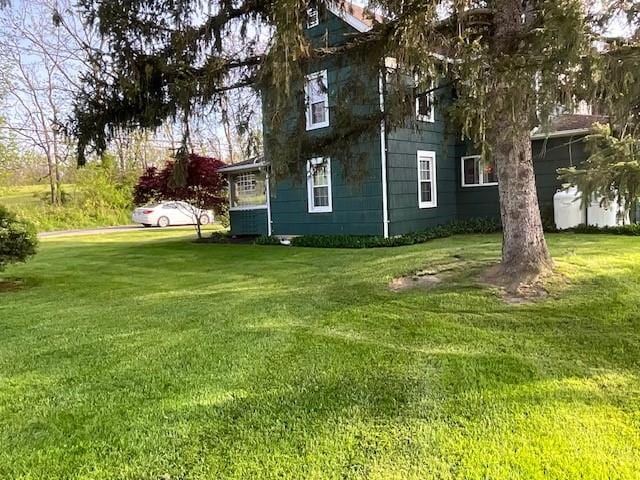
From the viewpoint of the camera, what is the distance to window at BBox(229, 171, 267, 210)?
48.6 feet

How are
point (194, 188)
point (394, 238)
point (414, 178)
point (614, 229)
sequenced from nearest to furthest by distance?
point (614, 229) → point (394, 238) → point (414, 178) → point (194, 188)

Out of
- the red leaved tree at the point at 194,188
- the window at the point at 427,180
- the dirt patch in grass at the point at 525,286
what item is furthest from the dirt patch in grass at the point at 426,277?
the red leaved tree at the point at 194,188

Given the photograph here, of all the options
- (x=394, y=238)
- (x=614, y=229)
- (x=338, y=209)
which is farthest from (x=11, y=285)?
(x=614, y=229)

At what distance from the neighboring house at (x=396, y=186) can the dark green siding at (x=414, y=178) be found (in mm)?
23

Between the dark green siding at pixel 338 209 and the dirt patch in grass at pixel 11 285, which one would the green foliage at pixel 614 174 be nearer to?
the dark green siding at pixel 338 209

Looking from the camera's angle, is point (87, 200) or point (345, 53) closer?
point (345, 53)

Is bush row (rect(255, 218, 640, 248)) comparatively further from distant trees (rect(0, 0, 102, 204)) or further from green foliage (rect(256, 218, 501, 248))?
distant trees (rect(0, 0, 102, 204))

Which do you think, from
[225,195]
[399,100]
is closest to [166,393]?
[399,100]

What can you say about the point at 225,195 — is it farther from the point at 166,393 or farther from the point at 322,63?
the point at 166,393

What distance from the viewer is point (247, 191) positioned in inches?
606

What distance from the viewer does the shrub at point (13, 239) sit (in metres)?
7.50

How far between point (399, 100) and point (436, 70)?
0.78 metres

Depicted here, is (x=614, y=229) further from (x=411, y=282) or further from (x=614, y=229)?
(x=411, y=282)

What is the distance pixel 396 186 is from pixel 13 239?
785 centimetres
